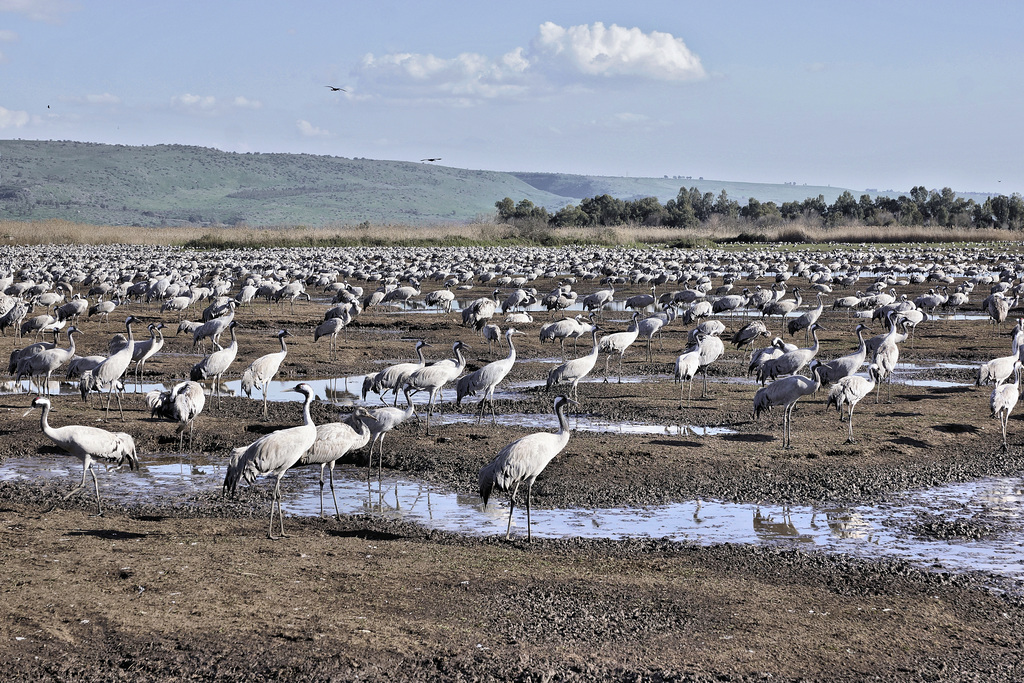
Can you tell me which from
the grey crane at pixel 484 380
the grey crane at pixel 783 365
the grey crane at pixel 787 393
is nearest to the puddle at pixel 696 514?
the grey crane at pixel 787 393

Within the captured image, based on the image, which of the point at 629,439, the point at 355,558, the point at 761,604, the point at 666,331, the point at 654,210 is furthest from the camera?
the point at 654,210

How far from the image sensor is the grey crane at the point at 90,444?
32.6ft

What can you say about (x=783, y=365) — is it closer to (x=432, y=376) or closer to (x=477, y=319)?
(x=432, y=376)

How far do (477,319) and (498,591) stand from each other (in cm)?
1869

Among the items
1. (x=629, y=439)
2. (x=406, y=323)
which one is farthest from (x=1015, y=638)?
(x=406, y=323)

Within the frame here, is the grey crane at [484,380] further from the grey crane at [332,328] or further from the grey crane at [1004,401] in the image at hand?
the grey crane at [332,328]

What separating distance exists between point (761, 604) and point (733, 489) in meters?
3.73

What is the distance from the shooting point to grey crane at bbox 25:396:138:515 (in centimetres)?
993

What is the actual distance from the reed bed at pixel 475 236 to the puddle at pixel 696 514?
63.1 m

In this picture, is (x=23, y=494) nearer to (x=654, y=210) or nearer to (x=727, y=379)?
(x=727, y=379)

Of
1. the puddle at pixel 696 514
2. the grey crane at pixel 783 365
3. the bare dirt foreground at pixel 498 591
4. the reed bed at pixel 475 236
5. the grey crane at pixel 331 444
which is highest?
the reed bed at pixel 475 236

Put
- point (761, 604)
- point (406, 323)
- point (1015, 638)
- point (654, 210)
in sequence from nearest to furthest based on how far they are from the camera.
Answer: point (1015, 638) → point (761, 604) → point (406, 323) → point (654, 210)

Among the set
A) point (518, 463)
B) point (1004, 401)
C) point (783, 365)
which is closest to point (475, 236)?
point (783, 365)

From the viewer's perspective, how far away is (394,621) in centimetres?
708
